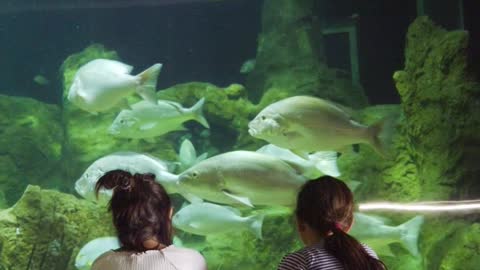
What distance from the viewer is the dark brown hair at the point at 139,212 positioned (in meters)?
1.63

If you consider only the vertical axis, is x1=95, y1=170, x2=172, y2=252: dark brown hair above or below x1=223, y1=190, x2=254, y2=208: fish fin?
above

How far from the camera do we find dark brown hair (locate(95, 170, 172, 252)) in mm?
1634

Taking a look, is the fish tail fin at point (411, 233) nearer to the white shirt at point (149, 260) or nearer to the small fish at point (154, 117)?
the small fish at point (154, 117)

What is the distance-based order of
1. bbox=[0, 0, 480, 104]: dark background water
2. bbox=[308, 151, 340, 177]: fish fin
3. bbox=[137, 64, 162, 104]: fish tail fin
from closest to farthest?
bbox=[308, 151, 340, 177]: fish fin → bbox=[137, 64, 162, 104]: fish tail fin → bbox=[0, 0, 480, 104]: dark background water

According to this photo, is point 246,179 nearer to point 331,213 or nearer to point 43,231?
point 331,213

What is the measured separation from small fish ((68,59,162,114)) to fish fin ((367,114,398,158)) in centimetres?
164

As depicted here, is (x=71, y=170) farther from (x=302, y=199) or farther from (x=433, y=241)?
(x=302, y=199)

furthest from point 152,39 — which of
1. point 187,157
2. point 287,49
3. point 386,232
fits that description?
point 386,232

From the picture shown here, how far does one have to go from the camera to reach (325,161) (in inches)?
132

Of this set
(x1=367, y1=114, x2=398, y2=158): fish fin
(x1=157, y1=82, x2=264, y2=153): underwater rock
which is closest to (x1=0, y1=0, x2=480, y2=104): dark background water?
(x1=157, y1=82, x2=264, y2=153): underwater rock

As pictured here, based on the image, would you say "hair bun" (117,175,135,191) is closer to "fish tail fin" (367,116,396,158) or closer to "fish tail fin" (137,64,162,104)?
"fish tail fin" (367,116,396,158)

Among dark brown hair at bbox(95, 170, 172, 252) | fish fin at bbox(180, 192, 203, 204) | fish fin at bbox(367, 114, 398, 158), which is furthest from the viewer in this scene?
fish fin at bbox(180, 192, 203, 204)

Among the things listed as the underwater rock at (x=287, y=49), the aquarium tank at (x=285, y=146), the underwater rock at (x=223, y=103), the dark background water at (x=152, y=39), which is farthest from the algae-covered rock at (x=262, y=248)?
the dark background water at (x=152, y=39)

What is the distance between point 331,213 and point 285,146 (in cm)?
154
